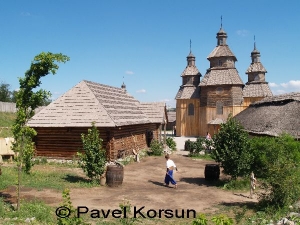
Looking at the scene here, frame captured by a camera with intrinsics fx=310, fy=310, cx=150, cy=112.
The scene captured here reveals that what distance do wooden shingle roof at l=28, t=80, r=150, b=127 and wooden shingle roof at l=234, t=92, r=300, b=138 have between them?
8838mm

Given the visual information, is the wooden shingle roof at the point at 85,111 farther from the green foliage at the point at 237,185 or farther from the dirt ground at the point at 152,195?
the green foliage at the point at 237,185

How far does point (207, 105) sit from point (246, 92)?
615 centimetres

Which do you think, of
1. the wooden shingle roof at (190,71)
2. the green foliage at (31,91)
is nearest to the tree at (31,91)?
the green foliage at (31,91)

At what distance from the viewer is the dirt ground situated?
1121 cm

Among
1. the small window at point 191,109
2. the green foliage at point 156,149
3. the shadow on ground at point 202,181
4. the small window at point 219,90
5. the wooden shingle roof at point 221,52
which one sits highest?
the wooden shingle roof at point 221,52

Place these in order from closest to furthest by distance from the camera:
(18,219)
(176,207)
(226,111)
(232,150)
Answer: (18,219) → (176,207) → (232,150) → (226,111)

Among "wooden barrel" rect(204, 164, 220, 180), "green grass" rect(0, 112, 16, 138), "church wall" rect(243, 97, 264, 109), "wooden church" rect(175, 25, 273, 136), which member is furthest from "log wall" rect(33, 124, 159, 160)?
"church wall" rect(243, 97, 264, 109)

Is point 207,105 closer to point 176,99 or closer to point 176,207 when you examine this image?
point 176,99

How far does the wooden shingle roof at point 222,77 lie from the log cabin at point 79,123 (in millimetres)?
21579

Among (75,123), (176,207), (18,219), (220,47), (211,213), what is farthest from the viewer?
(220,47)

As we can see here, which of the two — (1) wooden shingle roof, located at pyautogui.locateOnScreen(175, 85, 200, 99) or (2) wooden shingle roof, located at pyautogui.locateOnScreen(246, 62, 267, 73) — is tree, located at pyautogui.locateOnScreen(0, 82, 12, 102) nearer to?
(1) wooden shingle roof, located at pyautogui.locateOnScreen(175, 85, 200, 99)

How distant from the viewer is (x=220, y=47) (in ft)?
147

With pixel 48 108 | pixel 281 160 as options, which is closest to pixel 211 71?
pixel 48 108

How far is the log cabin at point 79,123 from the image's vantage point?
19.6 meters
